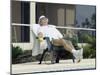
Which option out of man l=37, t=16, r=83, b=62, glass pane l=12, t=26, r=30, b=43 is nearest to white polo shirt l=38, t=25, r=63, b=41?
man l=37, t=16, r=83, b=62

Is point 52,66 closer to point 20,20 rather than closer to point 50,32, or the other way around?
point 50,32

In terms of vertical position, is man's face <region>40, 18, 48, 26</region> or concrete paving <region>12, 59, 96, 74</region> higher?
man's face <region>40, 18, 48, 26</region>

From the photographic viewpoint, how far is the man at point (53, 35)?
130 inches

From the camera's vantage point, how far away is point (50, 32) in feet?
11.0

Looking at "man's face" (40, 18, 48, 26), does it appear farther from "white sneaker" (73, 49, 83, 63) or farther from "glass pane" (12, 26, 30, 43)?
"white sneaker" (73, 49, 83, 63)

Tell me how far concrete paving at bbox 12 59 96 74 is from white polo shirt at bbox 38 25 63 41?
0.36 meters

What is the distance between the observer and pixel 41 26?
3.30 metres

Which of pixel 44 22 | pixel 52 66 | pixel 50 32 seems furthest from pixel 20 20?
pixel 52 66

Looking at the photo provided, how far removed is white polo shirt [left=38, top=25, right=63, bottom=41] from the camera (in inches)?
130

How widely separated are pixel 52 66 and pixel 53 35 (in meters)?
0.42

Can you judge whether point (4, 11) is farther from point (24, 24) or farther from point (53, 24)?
point (53, 24)

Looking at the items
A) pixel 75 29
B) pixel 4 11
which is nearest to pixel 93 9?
pixel 75 29

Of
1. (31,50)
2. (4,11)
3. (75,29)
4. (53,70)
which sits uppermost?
(4,11)

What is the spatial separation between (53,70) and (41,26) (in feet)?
2.03
